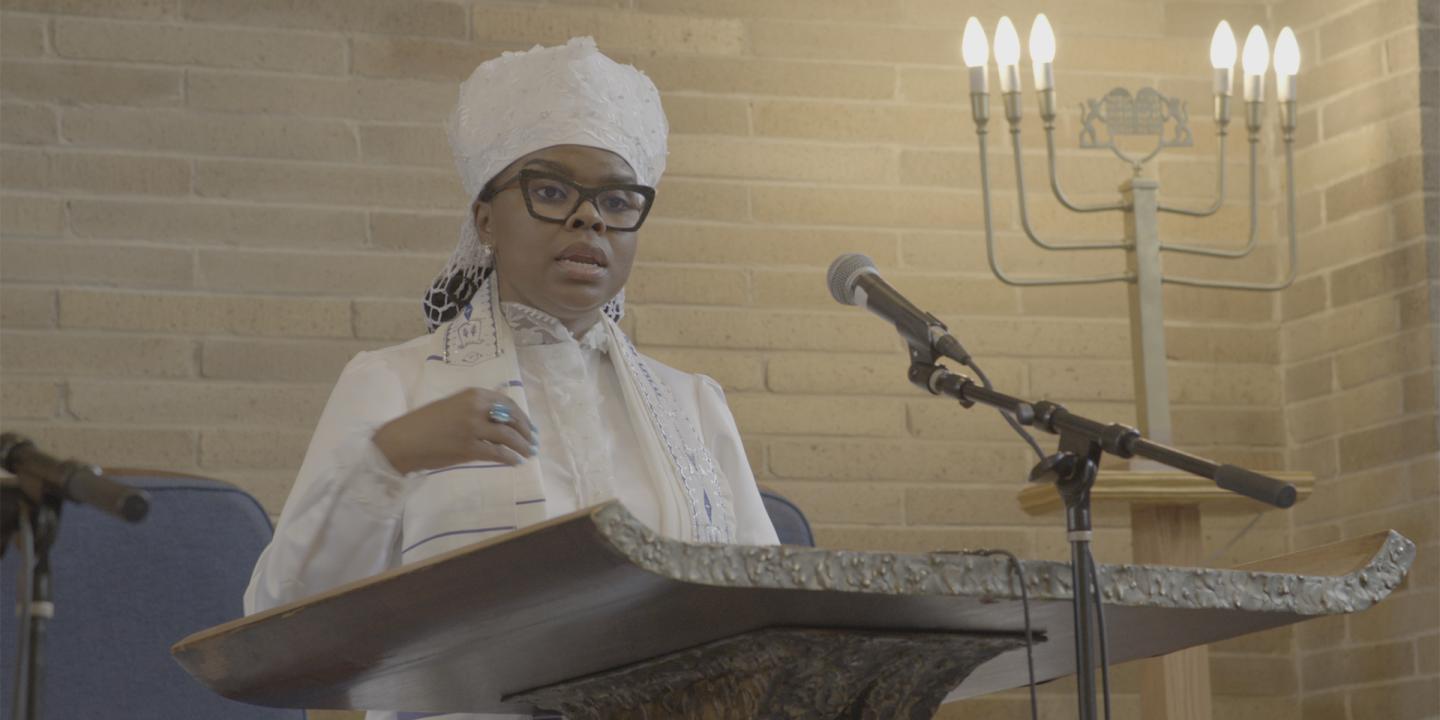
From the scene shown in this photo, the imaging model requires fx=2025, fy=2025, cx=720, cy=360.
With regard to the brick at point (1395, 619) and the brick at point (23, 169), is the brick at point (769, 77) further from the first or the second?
the brick at point (1395, 619)

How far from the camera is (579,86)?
8.25 ft

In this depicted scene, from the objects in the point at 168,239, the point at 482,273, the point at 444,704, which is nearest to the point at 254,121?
the point at 168,239

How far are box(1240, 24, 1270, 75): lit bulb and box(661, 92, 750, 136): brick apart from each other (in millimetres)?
967

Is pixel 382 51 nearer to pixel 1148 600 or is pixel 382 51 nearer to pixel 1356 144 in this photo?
pixel 1356 144

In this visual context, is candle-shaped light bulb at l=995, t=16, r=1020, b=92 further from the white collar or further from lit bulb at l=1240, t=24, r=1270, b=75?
the white collar

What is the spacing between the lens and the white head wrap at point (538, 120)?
2.50 meters

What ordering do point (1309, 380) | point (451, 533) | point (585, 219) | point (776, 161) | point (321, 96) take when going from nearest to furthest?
point (451, 533)
point (585, 219)
point (321, 96)
point (776, 161)
point (1309, 380)

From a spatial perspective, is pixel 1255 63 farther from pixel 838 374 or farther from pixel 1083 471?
pixel 1083 471

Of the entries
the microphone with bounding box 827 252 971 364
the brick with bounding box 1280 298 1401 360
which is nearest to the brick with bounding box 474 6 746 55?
the brick with bounding box 1280 298 1401 360

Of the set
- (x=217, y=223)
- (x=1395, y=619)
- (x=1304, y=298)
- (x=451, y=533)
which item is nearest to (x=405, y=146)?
(x=217, y=223)

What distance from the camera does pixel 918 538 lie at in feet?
13.0

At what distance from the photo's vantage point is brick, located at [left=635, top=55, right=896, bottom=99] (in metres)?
3.94

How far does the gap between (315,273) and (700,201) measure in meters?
0.75

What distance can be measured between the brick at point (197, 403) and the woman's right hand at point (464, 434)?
69.8 inches
